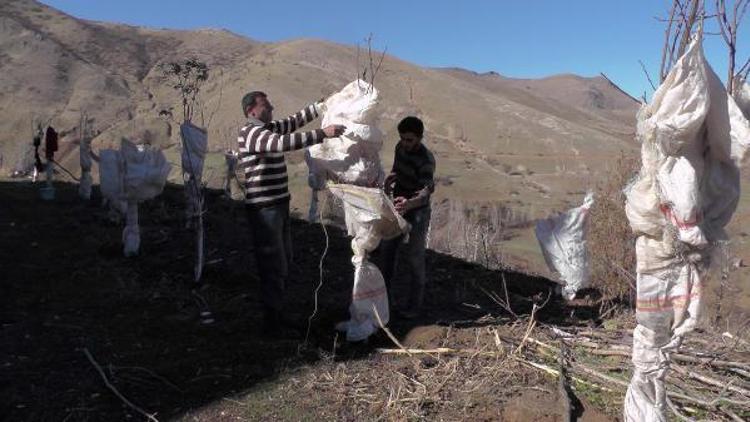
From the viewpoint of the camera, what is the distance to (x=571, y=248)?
19.8ft

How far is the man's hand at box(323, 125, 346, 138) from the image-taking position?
3.80 metres

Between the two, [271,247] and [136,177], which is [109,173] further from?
[271,247]

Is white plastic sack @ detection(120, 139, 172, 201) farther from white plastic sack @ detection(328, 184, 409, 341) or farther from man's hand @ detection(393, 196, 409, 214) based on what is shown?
man's hand @ detection(393, 196, 409, 214)

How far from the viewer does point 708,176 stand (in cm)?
234

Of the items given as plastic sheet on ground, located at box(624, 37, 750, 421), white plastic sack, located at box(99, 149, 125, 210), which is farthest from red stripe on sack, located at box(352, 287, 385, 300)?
white plastic sack, located at box(99, 149, 125, 210)

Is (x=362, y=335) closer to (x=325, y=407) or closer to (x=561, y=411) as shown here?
(x=325, y=407)

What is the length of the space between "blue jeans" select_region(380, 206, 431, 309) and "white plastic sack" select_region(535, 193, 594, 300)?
188 centimetres

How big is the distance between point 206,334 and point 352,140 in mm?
1877

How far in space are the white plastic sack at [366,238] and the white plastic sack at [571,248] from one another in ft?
8.12

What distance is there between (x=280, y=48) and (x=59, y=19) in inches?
861

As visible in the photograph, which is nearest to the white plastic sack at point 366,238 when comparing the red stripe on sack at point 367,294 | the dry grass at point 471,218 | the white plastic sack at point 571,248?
the red stripe on sack at point 367,294

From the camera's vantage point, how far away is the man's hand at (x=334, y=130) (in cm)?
380

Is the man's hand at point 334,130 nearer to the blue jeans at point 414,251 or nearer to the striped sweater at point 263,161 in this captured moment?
the striped sweater at point 263,161

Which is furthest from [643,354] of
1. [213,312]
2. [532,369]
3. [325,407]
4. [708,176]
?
[213,312]
